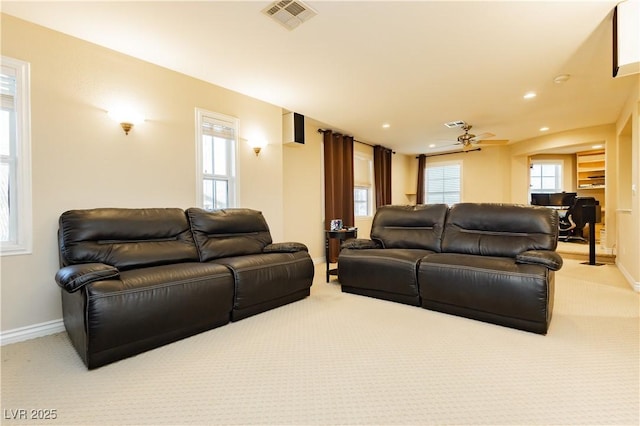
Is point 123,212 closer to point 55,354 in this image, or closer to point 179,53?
point 55,354

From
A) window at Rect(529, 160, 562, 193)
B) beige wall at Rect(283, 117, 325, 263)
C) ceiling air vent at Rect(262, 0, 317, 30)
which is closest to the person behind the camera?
ceiling air vent at Rect(262, 0, 317, 30)

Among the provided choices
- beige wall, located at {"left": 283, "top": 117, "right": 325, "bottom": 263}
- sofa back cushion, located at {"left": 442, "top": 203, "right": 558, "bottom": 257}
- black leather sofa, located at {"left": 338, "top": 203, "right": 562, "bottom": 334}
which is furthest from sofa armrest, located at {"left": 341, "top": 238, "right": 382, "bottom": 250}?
beige wall, located at {"left": 283, "top": 117, "right": 325, "bottom": 263}

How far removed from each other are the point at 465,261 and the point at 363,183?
447 centimetres

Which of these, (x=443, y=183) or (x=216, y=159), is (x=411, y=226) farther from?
(x=443, y=183)

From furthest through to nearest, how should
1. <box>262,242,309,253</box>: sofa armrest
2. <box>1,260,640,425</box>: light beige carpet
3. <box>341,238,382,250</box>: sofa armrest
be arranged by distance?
1. <box>341,238,382,250</box>: sofa armrest
2. <box>262,242,309,253</box>: sofa armrest
3. <box>1,260,640,425</box>: light beige carpet

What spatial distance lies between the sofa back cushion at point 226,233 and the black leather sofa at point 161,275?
0.03ft

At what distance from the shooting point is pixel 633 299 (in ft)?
11.2

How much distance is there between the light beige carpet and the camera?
157cm

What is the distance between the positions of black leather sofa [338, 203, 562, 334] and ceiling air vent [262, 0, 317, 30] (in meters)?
2.43

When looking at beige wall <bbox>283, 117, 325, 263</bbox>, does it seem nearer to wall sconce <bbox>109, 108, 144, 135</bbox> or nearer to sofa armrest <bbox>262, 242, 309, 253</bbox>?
sofa armrest <bbox>262, 242, 309, 253</bbox>

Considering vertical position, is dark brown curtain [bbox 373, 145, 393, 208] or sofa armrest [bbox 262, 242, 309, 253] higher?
dark brown curtain [bbox 373, 145, 393, 208]

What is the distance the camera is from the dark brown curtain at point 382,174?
7484mm

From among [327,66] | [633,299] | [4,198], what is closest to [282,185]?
[327,66]

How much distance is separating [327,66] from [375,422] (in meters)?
3.24
